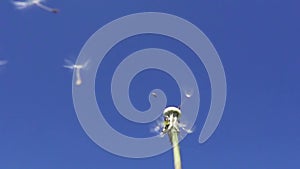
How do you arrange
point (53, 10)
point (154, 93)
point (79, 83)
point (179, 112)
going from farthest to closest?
1. point (179, 112)
2. point (154, 93)
3. point (79, 83)
4. point (53, 10)

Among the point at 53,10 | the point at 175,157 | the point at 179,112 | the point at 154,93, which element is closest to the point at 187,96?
the point at 154,93

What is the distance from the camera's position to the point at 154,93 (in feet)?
123

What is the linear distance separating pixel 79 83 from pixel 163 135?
18204 mm

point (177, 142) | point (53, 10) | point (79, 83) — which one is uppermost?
point (177, 142)

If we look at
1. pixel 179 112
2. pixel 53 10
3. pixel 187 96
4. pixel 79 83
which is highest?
pixel 179 112

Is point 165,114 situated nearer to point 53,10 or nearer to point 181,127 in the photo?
point 181,127

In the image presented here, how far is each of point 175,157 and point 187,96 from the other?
9459mm

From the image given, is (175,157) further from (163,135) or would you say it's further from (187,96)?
(187,96)

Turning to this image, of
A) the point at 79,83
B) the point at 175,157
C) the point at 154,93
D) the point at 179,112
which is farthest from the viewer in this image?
the point at 179,112

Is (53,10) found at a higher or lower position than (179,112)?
lower

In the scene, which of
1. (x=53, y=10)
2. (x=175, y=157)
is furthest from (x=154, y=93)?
(x=53, y=10)

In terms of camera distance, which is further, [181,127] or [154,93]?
[181,127]

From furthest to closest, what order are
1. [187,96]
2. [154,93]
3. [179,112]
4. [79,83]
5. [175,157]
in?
[179,112] < [175,157] < [154,93] < [187,96] < [79,83]

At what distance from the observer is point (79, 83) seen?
2764cm
